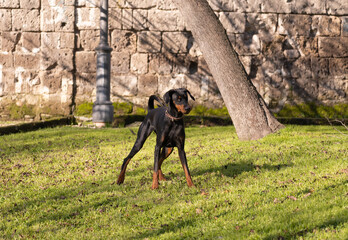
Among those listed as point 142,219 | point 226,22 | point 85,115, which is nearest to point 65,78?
point 85,115

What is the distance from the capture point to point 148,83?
1125 cm

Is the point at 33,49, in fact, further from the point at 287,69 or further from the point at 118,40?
the point at 287,69

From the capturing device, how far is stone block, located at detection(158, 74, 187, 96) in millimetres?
11273

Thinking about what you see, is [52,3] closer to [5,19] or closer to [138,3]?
[5,19]

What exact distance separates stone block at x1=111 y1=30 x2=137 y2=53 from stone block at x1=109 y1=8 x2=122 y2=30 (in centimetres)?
14

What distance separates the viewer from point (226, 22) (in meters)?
11.3

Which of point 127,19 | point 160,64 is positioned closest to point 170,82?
point 160,64

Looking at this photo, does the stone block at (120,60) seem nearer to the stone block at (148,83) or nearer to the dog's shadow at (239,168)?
→ the stone block at (148,83)

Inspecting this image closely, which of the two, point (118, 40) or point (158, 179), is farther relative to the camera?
point (118, 40)

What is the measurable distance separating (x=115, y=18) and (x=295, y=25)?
429 cm

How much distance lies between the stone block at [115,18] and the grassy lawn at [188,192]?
157 inches

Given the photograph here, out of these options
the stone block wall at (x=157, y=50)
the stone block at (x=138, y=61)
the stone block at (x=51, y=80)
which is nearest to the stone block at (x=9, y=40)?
the stone block wall at (x=157, y=50)

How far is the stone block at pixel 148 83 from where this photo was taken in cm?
1124

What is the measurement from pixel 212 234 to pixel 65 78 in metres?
8.17
